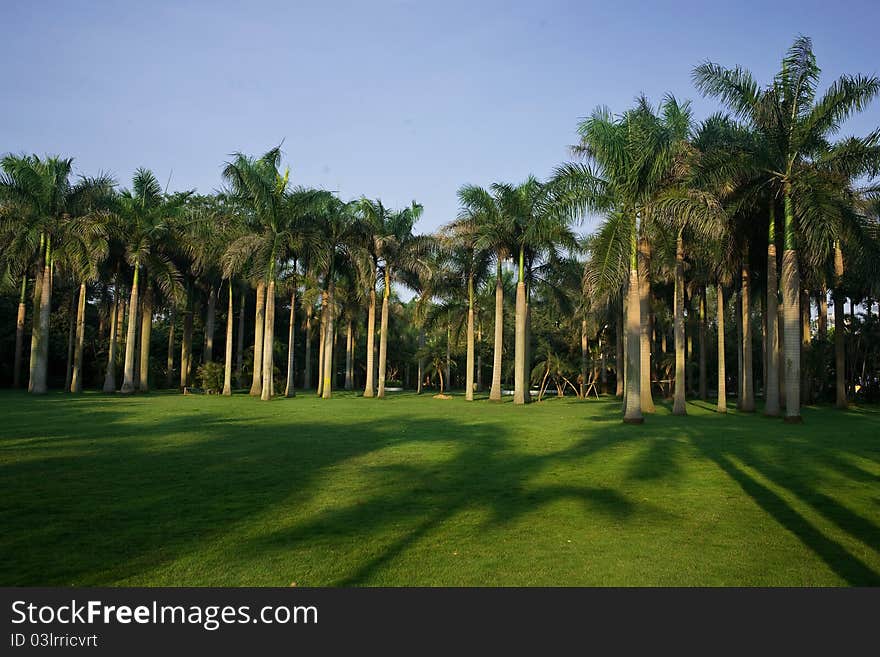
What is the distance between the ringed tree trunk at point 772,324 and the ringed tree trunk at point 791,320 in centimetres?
162

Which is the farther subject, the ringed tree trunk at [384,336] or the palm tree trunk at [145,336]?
the ringed tree trunk at [384,336]

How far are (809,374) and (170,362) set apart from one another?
41654 millimetres

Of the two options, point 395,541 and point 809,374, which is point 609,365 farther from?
point 395,541

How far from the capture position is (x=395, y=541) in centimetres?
809

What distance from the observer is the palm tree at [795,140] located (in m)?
23.1

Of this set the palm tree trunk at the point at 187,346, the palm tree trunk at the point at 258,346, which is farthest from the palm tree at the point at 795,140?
the palm tree trunk at the point at 187,346

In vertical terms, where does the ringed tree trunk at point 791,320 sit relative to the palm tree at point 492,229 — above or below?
below

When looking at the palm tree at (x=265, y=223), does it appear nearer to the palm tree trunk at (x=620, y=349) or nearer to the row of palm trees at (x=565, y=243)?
the row of palm trees at (x=565, y=243)

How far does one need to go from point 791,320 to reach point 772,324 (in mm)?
2887

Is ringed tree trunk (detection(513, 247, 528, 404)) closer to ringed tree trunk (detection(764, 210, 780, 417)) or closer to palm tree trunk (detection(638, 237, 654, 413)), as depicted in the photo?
palm tree trunk (detection(638, 237, 654, 413))

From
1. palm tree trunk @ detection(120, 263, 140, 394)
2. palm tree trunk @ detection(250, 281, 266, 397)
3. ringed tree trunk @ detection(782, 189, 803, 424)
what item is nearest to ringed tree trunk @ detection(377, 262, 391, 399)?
palm tree trunk @ detection(250, 281, 266, 397)

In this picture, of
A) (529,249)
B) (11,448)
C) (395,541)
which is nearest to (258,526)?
(395,541)

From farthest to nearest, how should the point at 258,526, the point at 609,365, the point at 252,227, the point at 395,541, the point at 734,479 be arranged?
the point at 609,365
the point at 252,227
the point at 734,479
the point at 258,526
the point at 395,541

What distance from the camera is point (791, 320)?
78.3 feet
